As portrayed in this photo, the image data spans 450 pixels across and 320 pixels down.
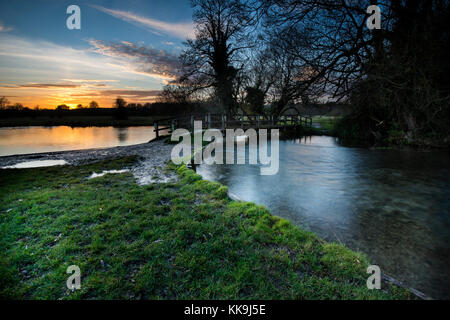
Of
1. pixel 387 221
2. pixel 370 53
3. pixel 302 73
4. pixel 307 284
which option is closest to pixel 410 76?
pixel 370 53

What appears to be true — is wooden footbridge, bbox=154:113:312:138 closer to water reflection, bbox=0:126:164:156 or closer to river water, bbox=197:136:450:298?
water reflection, bbox=0:126:164:156

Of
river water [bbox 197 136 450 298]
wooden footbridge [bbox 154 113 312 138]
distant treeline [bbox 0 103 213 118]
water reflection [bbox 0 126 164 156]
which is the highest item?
distant treeline [bbox 0 103 213 118]

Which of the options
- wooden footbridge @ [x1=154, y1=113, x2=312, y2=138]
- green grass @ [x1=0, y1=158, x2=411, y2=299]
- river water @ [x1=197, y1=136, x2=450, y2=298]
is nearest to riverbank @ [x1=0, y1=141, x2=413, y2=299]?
green grass @ [x1=0, y1=158, x2=411, y2=299]

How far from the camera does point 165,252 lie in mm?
2936

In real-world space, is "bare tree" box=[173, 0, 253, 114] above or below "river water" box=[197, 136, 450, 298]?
above

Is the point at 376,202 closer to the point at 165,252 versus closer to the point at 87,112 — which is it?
the point at 165,252

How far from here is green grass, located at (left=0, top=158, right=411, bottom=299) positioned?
2285 millimetres

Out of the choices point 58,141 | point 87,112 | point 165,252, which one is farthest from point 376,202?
point 87,112

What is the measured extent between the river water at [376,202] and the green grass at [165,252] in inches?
29.6

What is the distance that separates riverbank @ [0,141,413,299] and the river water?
2.48 ft

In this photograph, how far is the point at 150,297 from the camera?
220 centimetres

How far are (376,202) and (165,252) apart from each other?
534 centimetres

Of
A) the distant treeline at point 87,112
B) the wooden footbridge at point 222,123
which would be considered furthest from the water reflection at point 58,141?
the distant treeline at point 87,112

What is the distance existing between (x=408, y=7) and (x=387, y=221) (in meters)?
4.85
